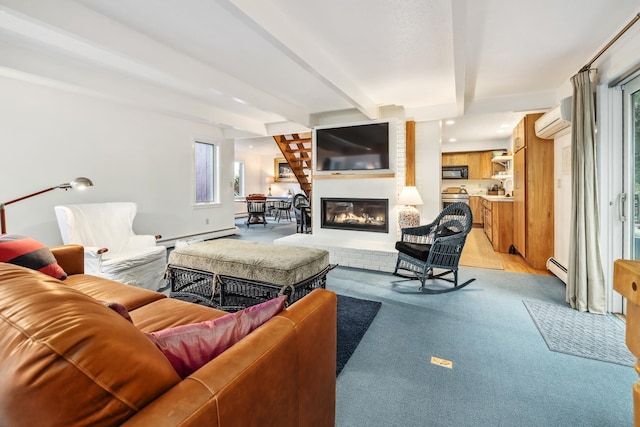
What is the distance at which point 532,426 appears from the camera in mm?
1396

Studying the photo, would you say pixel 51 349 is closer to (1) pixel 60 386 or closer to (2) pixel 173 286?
(1) pixel 60 386

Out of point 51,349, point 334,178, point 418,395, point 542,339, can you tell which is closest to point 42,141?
point 334,178

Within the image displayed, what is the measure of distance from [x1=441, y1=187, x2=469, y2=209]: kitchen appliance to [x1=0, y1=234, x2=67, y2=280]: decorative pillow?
789 centimetres

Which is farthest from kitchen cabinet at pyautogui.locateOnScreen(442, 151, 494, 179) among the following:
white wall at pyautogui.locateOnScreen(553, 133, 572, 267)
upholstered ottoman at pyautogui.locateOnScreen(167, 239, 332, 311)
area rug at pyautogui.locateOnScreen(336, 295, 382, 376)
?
upholstered ottoman at pyautogui.locateOnScreen(167, 239, 332, 311)

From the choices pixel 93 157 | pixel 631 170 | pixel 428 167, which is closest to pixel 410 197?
pixel 428 167

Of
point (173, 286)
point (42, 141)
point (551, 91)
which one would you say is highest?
point (551, 91)

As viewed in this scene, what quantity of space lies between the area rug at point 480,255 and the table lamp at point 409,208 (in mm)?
972

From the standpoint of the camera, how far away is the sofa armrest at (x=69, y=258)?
219 centimetres

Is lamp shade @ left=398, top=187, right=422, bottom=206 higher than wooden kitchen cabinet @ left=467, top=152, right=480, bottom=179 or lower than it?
lower

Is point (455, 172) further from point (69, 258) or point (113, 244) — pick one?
point (69, 258)

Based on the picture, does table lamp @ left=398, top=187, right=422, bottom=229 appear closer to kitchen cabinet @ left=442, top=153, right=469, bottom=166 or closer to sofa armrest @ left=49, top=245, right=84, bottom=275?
sofa armrest @ left=49, top=245, right=84, bottom=275

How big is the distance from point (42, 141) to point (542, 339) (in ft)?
18.3

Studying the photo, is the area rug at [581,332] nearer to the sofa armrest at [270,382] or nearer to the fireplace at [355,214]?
the sofa armrest at [270,382]

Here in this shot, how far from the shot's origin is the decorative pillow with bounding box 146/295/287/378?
80 centimetres
